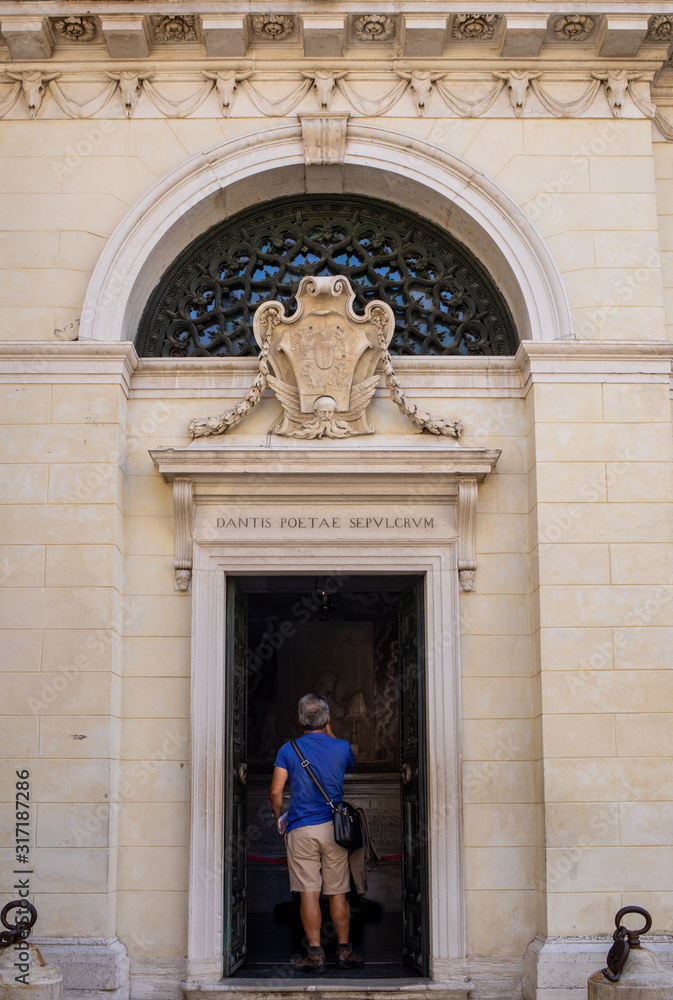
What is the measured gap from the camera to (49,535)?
827cm

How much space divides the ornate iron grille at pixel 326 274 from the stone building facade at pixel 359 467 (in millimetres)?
75

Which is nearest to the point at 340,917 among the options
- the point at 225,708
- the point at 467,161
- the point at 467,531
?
the point at 225,708

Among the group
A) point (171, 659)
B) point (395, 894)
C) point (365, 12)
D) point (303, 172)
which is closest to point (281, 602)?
point (395, 894)

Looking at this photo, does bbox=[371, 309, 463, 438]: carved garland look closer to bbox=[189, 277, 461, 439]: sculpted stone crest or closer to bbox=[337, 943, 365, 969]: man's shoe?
bbox=[189, 277, 461, 439]: sculpted stone crest

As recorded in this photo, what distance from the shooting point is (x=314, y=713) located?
337 inches

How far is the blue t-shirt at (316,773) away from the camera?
328 inches

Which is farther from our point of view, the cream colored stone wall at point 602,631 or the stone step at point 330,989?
→ the cream colored stone wall at point 602,631

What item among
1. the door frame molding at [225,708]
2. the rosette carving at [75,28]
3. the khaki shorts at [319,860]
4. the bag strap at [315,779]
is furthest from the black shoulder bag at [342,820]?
the rosette carving at [75,28]

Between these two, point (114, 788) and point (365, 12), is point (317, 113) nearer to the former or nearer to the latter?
point (365, 12)

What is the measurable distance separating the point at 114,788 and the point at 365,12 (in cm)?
640

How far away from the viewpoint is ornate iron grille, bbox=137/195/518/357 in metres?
9.18

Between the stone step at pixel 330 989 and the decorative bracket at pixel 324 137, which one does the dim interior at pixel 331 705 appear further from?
the decorative bracket at pixel 324 137

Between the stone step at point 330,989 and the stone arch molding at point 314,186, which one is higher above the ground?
the stone arch molding at point 314,186

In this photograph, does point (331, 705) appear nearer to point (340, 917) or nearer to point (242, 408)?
point (340, 917)
